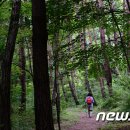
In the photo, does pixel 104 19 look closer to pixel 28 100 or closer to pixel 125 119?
pixel 125 119

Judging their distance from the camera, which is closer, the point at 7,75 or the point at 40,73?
the point at 40,73

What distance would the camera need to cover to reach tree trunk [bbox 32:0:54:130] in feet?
28.1

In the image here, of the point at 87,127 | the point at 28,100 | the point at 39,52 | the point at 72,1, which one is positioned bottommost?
the point at 87,127

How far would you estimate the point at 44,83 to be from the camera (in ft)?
28.4

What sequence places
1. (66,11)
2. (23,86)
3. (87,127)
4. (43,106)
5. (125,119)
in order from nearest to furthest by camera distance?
(43,106), (66,11), (125,119), (87,127), (23,86)

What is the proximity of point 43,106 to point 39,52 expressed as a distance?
1474mm

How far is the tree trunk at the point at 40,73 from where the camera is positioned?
28.1 ft

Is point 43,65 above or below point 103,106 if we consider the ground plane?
above

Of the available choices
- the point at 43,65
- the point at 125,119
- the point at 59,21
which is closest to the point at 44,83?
the point at 43,65

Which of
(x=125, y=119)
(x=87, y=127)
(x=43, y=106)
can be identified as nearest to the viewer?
(x=43, y=106)

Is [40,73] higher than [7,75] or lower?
lower

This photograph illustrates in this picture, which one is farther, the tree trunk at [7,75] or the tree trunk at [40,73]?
the tree trunk at [7,75]

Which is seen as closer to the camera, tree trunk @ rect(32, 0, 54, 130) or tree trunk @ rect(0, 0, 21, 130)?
tree trunk @ rect(32, 0, 54, 130)

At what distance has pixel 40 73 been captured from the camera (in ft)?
28.4
